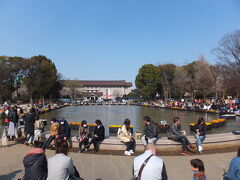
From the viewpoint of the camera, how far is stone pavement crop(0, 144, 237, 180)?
5828 mm

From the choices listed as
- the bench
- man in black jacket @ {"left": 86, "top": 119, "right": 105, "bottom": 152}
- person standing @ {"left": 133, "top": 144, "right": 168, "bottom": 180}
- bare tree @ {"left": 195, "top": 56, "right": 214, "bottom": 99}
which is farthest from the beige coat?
bare tree @ {"left": 195, "top": 56, "right": 214, "bottom": 99}

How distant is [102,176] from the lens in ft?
19.1

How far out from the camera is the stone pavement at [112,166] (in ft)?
19.1

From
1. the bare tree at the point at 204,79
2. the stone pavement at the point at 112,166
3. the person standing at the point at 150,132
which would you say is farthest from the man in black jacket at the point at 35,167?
the bare tree at the point at 204,79

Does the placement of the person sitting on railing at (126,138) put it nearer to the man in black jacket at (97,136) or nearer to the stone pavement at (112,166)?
the stone pavement at (112,166)

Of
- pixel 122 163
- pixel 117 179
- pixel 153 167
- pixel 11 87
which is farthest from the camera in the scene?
pixel 11 87

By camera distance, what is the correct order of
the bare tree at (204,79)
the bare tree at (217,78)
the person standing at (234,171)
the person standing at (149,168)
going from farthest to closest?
1. the bare tree at (217,78)
2. the bare tree at (204,79)
3. the person standing at (234,171)
4. the person standing at (149,168)

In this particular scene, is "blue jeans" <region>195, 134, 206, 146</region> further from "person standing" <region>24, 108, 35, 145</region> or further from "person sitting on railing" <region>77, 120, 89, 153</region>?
"person standing" <region>24, 108, 35, 145</region>

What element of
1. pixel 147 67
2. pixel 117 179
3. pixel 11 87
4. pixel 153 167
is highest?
pixel 147 67

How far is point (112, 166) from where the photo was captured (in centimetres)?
662

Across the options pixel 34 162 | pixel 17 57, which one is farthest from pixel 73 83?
pixel 34 162

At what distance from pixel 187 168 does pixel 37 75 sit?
4939cm

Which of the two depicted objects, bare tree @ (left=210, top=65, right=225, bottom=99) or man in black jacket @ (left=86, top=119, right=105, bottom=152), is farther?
bare tree @ (left=210, top=65, right=225, bottom=99)

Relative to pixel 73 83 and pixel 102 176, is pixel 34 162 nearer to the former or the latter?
pixel 102 176
